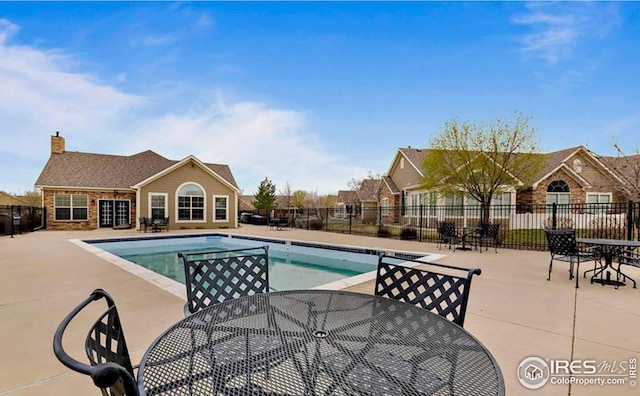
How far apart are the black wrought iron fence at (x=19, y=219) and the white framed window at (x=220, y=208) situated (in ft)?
28.3

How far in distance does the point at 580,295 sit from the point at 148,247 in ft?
43.0

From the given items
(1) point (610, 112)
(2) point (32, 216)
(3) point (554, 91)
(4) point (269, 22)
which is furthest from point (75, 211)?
(1) point (610, 112)

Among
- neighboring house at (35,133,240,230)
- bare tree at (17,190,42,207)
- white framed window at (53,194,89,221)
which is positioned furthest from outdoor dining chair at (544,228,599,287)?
bare tree at (17,190,42,207)

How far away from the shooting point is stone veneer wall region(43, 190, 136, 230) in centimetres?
1560

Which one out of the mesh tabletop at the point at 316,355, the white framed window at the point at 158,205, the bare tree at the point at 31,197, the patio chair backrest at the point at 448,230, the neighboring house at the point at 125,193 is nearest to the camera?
the mesh tabletop at the point at 316,355

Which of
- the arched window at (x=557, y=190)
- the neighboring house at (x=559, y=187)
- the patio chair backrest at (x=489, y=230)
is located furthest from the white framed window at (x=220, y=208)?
the arched window at (x=557, y=190)

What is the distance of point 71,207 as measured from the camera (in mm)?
16094

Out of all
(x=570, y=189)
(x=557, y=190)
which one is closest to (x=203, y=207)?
(x=557, y=190)

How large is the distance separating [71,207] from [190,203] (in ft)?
19.6

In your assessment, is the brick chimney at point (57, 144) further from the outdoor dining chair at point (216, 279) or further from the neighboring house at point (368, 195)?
the neighboring house at point (368, 195)

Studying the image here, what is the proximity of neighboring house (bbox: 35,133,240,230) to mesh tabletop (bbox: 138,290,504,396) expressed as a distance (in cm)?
1728

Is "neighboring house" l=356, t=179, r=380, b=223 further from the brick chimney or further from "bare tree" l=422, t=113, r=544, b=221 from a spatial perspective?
the brick chimney

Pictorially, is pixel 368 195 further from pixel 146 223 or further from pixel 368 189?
pixel 146 223

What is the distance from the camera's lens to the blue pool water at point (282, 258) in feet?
22.9
